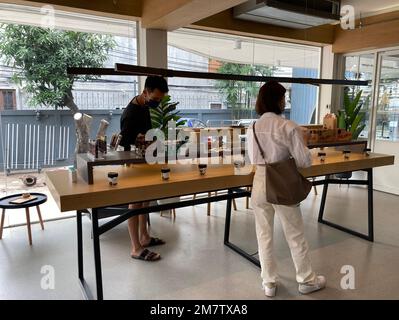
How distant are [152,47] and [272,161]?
2522 mm

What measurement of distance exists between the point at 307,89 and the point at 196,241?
3980mm

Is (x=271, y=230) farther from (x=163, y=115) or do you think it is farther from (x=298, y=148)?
(x=163, y=115)

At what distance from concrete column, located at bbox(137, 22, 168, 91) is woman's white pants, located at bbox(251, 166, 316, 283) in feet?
7.86

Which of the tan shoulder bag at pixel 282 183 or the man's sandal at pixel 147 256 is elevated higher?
the tan shoulder bag at pixel 282 183

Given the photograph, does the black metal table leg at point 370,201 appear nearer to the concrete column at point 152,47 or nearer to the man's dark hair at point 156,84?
the man's dark hair at point 156,84

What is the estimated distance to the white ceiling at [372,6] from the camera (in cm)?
451

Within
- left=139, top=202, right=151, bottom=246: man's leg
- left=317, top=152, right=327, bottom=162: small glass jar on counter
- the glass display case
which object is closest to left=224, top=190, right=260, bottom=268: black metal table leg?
left=139, top=202, right=151, bottom=246: man's leg

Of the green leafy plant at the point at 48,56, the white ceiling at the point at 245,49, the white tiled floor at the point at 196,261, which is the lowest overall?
the white tiled floor at the point at 196,261

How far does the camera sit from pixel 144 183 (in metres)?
2.15

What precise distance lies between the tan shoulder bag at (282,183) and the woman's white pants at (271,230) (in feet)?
0.19

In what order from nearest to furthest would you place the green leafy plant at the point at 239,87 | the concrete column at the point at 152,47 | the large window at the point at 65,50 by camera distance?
the large window at the point at 65,50
the concrete column at the point at 152,47
the green leafy plant at the point at 239,87

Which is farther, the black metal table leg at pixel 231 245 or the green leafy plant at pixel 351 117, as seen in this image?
the green leafy plant at pixel 351 117

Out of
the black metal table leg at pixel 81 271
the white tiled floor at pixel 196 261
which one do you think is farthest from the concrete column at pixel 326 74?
the black metal table leg at pixel 81 271

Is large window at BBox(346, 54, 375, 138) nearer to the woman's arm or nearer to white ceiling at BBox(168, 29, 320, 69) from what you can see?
white ceiling at BBox(168, 29, 320, 69)
